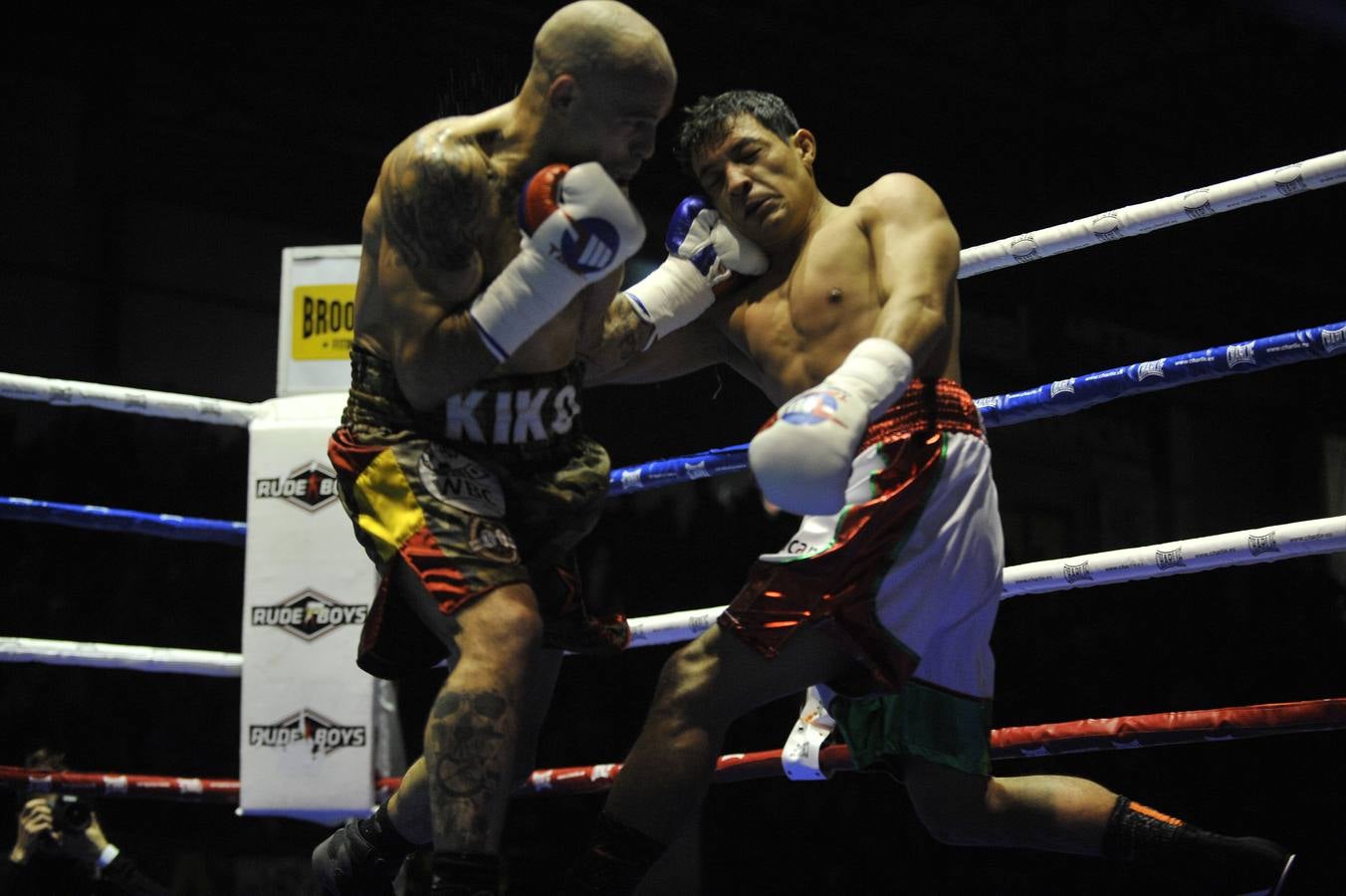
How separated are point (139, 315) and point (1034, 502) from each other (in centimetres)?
486

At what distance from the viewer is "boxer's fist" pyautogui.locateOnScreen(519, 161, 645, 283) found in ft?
5.68

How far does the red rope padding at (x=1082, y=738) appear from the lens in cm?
200

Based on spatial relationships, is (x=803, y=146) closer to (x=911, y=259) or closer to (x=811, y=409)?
(x=911, y=259)

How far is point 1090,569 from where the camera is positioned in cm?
216

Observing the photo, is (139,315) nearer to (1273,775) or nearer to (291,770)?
(291,770)

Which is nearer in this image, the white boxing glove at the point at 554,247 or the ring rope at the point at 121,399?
the white boxing glove at the point at 554,247

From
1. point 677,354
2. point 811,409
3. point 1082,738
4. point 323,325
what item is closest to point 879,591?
point 811,409

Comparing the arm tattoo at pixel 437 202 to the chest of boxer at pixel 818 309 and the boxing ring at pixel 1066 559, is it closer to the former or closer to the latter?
the chest of boxer at pixel 818 309

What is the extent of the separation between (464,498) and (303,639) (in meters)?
0.99

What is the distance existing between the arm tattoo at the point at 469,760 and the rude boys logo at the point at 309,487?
1.09 m

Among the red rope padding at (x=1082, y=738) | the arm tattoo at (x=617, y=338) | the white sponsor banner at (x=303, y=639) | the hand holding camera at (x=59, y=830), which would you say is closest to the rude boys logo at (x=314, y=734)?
the white sponsor banner at (x=303, y=639)

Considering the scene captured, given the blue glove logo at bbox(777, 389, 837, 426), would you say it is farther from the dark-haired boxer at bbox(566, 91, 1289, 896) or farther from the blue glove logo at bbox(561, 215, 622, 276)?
the blue glove logo at bbox(561, 215, 622, 276)

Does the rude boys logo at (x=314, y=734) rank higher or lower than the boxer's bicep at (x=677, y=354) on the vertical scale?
lower

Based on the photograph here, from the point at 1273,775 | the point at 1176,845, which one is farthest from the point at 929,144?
the point at 1176,845
